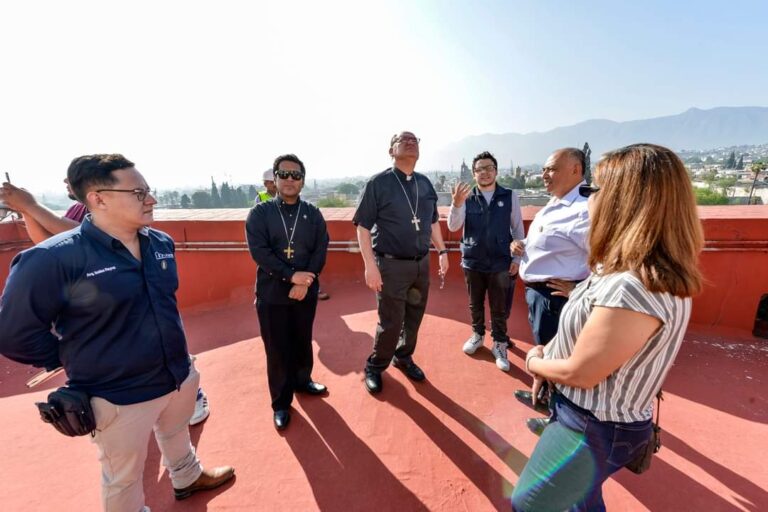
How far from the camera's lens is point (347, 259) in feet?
18.9

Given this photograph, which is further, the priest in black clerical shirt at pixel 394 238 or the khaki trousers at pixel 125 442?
the priest in black clerical shirt at pixel 394 238

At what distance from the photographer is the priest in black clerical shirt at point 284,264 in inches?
104

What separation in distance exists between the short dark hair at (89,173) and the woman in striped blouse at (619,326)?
2.17 m

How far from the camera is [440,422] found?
272 cm

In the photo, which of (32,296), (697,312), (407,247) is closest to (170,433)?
(32,296)

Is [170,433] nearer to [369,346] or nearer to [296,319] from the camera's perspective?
[296,319]

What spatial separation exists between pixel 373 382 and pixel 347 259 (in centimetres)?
293

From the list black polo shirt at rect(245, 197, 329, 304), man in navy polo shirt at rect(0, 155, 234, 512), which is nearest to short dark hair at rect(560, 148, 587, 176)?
black polo shirt at rect(245, 197, 329, 304)

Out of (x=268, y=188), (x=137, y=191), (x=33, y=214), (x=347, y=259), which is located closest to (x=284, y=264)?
(x=137, y=191)

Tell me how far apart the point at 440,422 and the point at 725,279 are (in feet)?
13.6

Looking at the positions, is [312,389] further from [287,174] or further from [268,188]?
[268,188]

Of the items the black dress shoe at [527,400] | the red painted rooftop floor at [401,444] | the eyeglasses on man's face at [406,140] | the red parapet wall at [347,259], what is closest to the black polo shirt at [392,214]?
the eyeglasses on man's face at [406,140]

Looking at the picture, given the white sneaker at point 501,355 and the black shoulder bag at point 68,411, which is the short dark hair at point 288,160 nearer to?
the black shoulder bag at point 68,411

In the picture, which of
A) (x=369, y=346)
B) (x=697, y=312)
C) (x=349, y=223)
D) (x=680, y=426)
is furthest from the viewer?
(x=349, y=223)
